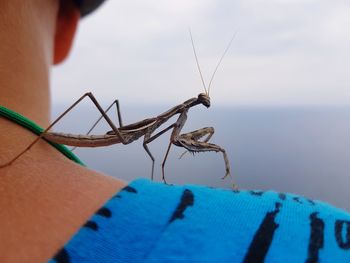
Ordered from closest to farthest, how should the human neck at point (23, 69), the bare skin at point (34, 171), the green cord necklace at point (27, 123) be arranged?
the bare skin at point (34, 171) < the green cord necklace at point (27, 123) < the human neck at point (23, 69)

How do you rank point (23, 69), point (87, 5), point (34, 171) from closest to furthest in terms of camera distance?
point (34, 171), point (23, 69), point (87, 5)

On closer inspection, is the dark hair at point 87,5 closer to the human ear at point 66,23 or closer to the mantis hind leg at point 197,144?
the human ear at point 66,23

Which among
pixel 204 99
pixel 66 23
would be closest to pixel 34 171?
pixel 66 23

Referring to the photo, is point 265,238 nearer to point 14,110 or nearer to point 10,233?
point 10,233

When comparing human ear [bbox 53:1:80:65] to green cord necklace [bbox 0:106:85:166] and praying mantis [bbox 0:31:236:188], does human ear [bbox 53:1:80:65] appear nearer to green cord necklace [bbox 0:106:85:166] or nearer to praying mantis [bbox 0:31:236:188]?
praying mantis [bbox 0:31:236:188]

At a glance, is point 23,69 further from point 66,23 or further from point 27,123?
point 66,23

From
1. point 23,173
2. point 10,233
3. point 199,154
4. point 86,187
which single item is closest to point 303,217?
point 86,187

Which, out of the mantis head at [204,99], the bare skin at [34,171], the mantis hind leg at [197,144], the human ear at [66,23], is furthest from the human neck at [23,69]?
the mantis head at [204,99]

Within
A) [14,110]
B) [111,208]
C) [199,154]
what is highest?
[199,154]
